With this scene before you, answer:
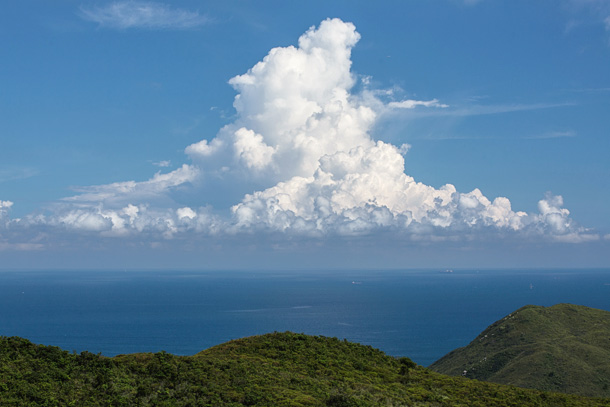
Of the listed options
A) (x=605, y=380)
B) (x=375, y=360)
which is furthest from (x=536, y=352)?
(x=375, y=360)

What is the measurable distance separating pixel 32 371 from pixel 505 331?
137 m

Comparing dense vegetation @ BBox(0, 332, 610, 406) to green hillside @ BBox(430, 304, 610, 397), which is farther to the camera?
green hillside @ BBox(430, 304, 610, 397)

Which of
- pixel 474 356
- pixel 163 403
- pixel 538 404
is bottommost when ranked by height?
pixel 474 356

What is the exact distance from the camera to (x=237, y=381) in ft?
134

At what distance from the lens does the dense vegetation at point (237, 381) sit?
35222 mm

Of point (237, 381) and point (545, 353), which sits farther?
point (545, 353)

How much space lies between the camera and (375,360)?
58.0m

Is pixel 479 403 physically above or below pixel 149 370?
→ below

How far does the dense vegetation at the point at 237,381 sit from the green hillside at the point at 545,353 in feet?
202

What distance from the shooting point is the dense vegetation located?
35.2 metres

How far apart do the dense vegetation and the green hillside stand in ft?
202

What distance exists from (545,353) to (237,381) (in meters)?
98.6

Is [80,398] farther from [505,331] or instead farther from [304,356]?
[505,331]

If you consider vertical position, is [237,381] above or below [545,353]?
above
